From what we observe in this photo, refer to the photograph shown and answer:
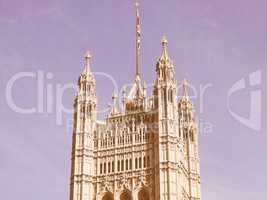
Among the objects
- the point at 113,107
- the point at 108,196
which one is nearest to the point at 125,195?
the point at 108,196

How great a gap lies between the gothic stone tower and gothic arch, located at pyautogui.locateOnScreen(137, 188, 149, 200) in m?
0.08

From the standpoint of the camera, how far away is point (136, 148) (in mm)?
52312

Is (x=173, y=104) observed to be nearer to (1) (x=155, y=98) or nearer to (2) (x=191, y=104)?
(1) (x=155, y=98)

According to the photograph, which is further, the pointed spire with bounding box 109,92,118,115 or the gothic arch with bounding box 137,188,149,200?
the pointed spire with bounding box 109,92,118,115

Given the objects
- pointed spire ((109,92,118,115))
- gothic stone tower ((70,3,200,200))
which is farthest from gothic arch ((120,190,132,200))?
pointed spire ((109,92,118,115))

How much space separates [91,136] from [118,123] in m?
2.59

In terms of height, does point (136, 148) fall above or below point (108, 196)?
above

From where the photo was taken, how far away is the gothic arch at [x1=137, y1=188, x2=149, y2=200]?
5031cm

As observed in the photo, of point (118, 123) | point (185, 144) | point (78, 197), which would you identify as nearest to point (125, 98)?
point (118, 123)

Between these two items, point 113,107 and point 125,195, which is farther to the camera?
point 113,107

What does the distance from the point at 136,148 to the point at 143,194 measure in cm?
397

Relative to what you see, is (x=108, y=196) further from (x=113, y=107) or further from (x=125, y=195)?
(x=113, y=107)

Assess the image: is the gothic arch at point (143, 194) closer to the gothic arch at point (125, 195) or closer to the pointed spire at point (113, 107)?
the gothic arch at point (125, 195)

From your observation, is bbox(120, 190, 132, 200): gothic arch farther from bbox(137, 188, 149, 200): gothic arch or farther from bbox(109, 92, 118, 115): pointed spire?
bbox(109, 92, 118, 115): pointed spire
